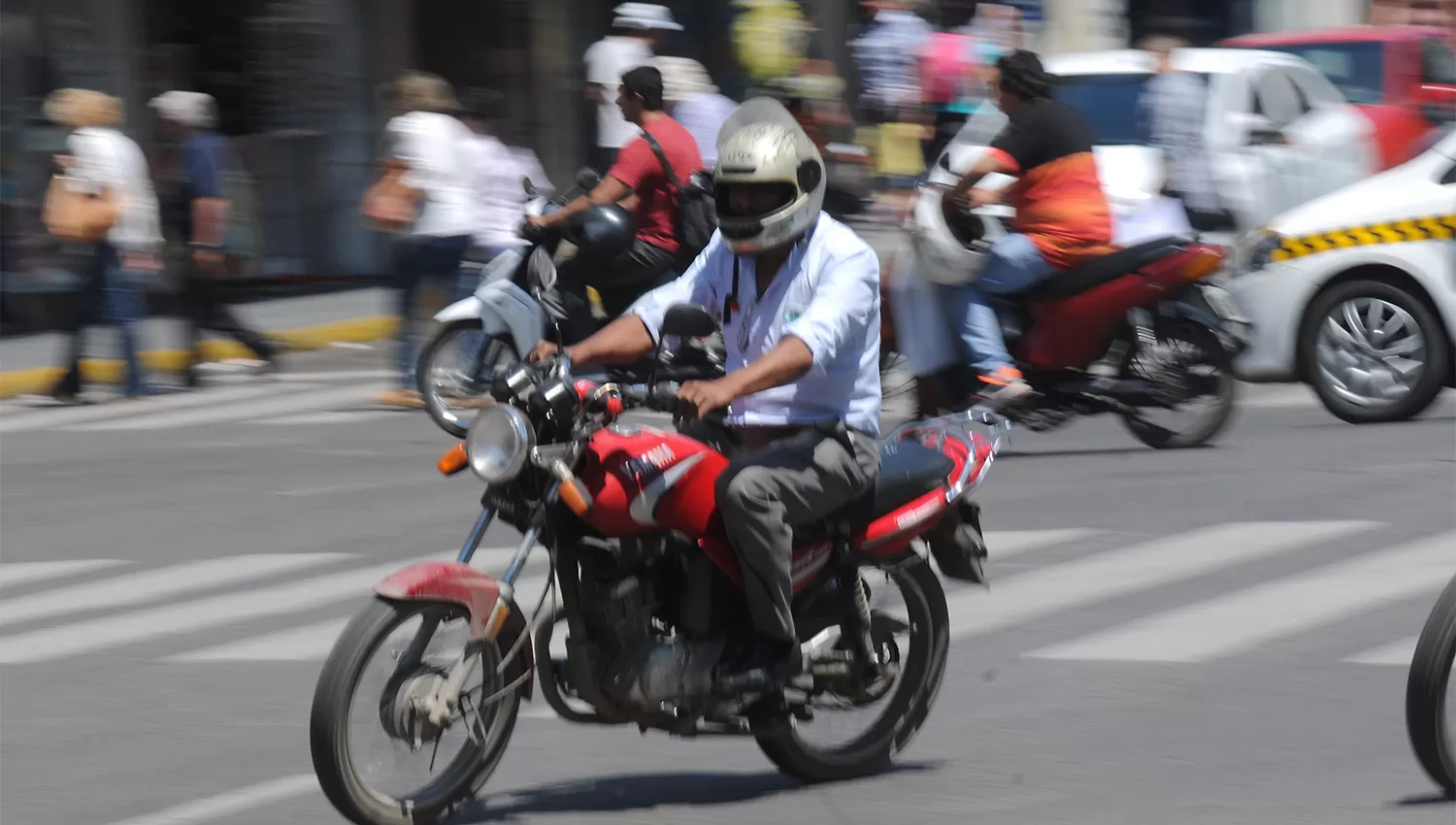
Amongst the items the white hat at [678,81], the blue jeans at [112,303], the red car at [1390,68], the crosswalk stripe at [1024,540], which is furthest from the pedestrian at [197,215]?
the red car at [1390,68]

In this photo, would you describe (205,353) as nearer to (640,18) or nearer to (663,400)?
(640,18)

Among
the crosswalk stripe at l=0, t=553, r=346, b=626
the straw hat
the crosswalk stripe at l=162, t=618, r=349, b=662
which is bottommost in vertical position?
the crosswalk stripe at l=0, t=553, r=346, b=626

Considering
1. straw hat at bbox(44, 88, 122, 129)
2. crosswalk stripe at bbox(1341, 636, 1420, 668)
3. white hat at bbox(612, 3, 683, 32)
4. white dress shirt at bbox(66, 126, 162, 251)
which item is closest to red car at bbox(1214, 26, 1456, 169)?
white hat at bbox(612, 3, 683, 32)

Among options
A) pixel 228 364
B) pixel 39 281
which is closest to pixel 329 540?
pixel 228 364

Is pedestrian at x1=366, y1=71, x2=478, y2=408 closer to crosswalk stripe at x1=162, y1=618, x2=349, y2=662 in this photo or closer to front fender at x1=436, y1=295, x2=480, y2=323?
front fender at x1=436, y1=295, x2=480, y2=323

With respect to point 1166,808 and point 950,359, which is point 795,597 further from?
point 950,359

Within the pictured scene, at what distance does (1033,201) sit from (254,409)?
5.28 m

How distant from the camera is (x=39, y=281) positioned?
18.2 metres

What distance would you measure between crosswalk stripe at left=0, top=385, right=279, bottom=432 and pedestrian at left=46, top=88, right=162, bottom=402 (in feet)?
1.04

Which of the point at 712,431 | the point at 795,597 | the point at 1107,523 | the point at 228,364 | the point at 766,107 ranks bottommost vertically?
the point at 228,364

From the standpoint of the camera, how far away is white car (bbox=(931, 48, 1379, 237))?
15.4m

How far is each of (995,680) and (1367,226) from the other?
5481mm

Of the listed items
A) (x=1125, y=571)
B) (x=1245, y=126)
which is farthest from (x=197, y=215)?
(x=1125, y=571)

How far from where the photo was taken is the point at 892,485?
5.91 m
